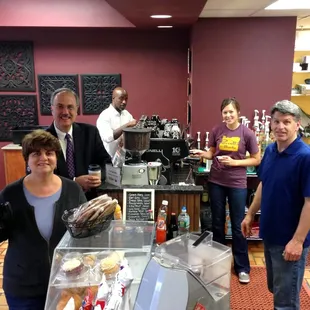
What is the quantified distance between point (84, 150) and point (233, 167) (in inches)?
49.7

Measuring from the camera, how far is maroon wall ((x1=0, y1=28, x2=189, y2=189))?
460cm

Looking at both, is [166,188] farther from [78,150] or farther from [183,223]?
[78,150]

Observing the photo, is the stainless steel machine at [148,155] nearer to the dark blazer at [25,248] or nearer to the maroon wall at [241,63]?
the dark blazer at [25,248]

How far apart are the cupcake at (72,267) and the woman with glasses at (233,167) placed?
1739mm

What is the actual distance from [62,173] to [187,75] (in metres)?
2.83

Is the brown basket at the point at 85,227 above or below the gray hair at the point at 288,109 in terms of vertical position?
below

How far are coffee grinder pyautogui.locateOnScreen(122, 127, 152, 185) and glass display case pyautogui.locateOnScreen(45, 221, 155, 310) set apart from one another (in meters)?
0.79

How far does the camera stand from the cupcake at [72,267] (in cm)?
147

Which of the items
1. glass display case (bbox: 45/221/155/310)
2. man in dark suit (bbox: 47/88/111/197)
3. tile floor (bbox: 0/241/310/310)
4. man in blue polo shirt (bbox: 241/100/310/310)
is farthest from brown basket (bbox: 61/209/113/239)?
tile floor (bbox: 0/241/310/310)

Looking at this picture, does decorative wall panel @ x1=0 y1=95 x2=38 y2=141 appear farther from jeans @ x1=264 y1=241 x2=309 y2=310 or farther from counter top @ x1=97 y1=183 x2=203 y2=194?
jeans @ x1=264 y1=241 x2=309 y2=310

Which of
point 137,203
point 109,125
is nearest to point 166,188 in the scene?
point 137,203

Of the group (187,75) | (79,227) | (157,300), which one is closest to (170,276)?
(157,300)

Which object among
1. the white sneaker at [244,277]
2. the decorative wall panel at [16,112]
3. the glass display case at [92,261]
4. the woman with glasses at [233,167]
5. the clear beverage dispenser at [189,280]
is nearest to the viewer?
the clear beverage dispenser at [189,280]

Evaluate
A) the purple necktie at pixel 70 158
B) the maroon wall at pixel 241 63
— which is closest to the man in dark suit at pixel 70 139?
the purple necktie at pixel 70 158
